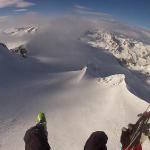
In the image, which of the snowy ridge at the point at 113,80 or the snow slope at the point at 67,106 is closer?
the snow slope at the point at 67,106

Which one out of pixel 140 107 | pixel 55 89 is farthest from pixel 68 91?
pixel 140 107

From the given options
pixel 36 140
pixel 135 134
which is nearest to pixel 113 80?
pixel 135 134

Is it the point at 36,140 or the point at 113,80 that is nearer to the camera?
the point at 36,140

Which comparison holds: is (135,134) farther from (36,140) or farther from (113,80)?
(113,80)

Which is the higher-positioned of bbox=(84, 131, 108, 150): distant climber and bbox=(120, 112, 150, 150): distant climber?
bbox=(84, 131, 108, 150): distant climber

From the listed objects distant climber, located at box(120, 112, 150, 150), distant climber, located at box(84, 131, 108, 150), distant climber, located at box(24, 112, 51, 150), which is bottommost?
distant climber, located at box(120, 112, 150, 150)

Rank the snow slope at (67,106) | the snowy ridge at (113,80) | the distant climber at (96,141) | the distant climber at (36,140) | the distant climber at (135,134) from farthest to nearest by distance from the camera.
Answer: the snowy ridge at (113,80), the snow slope at (67,106), the distant climber at (135,134), the distant climber at (36,140), the distant climber at (96,141)

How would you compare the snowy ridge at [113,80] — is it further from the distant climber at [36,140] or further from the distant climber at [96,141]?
the distant climber at [96,141]

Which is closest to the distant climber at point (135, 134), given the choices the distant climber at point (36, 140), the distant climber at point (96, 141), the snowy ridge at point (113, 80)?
the distant climber at point (96, 141)

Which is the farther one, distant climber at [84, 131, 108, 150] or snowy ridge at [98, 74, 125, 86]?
snowy ridge at [98, 74, 125, 86]

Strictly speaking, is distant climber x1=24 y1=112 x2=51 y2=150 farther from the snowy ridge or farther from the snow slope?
the snowy ridge

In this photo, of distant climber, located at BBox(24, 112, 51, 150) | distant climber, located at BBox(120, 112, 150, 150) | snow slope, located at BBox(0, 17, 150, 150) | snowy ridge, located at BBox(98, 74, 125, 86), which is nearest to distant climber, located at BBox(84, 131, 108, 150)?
distant climber, located at BBox(24, 112, 51, 150)

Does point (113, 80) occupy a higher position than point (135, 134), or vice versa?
point (135, 134)
